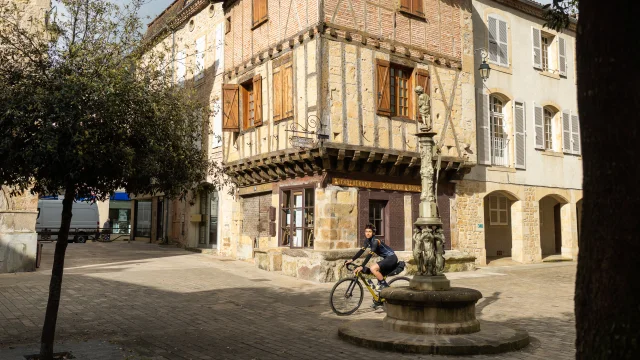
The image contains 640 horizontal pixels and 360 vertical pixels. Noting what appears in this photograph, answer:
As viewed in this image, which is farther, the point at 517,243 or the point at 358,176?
the point at 517,243

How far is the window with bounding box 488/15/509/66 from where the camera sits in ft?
58.5

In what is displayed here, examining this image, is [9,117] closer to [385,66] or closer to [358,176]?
[358,176]

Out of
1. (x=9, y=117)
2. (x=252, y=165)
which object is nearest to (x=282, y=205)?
(x=252, y=165)

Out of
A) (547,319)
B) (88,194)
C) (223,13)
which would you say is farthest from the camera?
(223,13)

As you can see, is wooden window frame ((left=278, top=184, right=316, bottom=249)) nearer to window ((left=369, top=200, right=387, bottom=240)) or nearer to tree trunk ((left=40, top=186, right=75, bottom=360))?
window ((left=369, top=200, right=387, bottom=240))

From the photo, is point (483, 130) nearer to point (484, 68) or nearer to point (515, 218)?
point (484, 68)

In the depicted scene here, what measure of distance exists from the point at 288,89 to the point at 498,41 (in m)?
8.23

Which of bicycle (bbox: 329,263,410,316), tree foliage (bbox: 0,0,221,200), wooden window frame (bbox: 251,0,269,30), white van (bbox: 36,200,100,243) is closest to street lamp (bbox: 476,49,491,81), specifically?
wooden window frame (bbox: 251,0,269,30)

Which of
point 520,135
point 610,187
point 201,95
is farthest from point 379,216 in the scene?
point 610,187

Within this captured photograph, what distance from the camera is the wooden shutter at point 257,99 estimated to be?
604 inches

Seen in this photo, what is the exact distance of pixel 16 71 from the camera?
5.67m

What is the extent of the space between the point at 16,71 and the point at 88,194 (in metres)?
1.53

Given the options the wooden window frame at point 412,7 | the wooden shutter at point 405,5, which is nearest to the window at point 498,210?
the wooden window frame at point 412,7

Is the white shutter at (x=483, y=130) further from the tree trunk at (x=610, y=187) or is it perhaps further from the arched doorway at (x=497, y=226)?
the tree trunk at (x=610, y=187)
